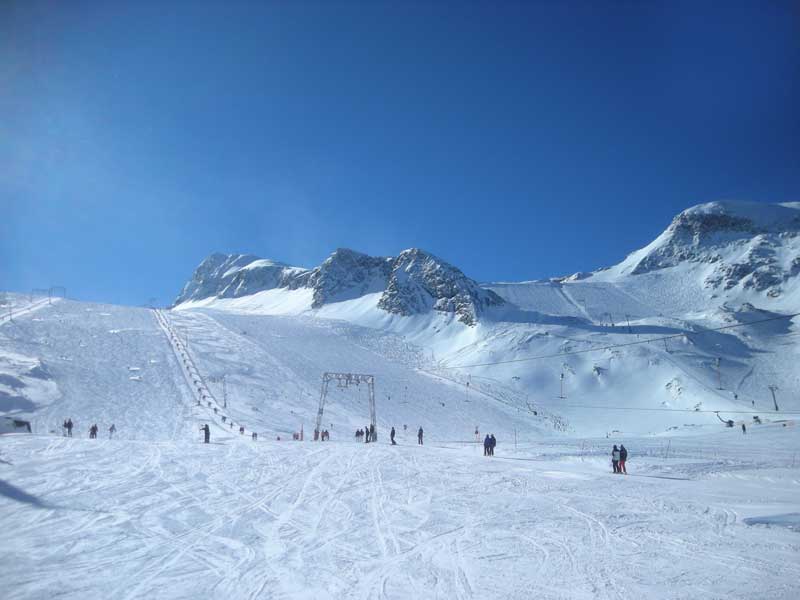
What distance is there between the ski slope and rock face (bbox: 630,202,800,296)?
156157 millimetres

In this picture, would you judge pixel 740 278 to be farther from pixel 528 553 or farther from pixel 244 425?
pixel 528 553

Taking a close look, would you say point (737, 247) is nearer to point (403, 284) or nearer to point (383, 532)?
point (403, 284)

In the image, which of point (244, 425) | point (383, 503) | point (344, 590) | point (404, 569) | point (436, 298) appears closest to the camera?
point (344, 590)

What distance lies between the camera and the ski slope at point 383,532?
652 cm

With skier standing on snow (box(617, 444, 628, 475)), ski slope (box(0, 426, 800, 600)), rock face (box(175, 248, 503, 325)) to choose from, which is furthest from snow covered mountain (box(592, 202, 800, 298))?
ski slope (box(0, 426, 800, 600))

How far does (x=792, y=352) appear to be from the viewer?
8738 centimetres

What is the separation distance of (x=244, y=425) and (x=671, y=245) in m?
196

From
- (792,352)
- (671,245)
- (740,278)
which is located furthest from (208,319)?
(671,245)

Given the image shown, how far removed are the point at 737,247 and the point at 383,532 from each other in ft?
673

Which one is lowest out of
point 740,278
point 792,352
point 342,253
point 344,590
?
point 344,590

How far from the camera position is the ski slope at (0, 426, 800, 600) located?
652cm

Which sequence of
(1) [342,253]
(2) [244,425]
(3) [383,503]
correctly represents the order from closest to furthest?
1. (3) [383,503]
2. (2) [244,425]
3. (1) [342,253]

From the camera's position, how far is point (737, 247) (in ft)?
566

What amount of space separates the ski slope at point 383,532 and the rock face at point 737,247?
512ft
